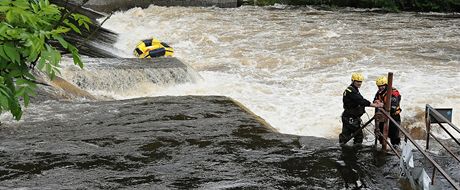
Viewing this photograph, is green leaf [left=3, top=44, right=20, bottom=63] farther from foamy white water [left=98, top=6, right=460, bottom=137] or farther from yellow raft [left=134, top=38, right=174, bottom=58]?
yellow raft [left=134, top=38, right=174, bottom=58]

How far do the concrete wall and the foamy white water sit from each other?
825mm

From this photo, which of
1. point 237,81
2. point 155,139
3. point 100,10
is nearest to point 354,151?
point 155,139

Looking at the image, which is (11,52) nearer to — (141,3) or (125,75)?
(125,75)

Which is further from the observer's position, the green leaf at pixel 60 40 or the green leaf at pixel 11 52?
the green leaf at pixel 60 40

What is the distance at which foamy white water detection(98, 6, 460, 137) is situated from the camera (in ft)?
43.3

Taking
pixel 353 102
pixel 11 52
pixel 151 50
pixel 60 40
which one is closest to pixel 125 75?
pixel 151 50

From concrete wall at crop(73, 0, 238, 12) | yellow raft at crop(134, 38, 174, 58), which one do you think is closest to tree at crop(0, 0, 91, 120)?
yellow raft at crop(134, 38, 174, 58)

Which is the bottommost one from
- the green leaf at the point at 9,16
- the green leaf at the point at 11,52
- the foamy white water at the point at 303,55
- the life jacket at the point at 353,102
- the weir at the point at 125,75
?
the foamy white water at the point at 303,55

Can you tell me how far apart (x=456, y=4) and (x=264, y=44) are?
15377mm

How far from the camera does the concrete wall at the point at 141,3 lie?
32.3m

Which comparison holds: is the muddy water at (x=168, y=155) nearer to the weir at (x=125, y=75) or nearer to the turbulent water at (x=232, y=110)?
the turbulent water at (x=232, y=110)

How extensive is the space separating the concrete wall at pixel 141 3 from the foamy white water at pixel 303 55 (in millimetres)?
825

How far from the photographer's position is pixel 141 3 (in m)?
33.1

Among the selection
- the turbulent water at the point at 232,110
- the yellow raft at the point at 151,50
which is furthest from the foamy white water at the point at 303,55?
the yellow raft at the point at 151,50
